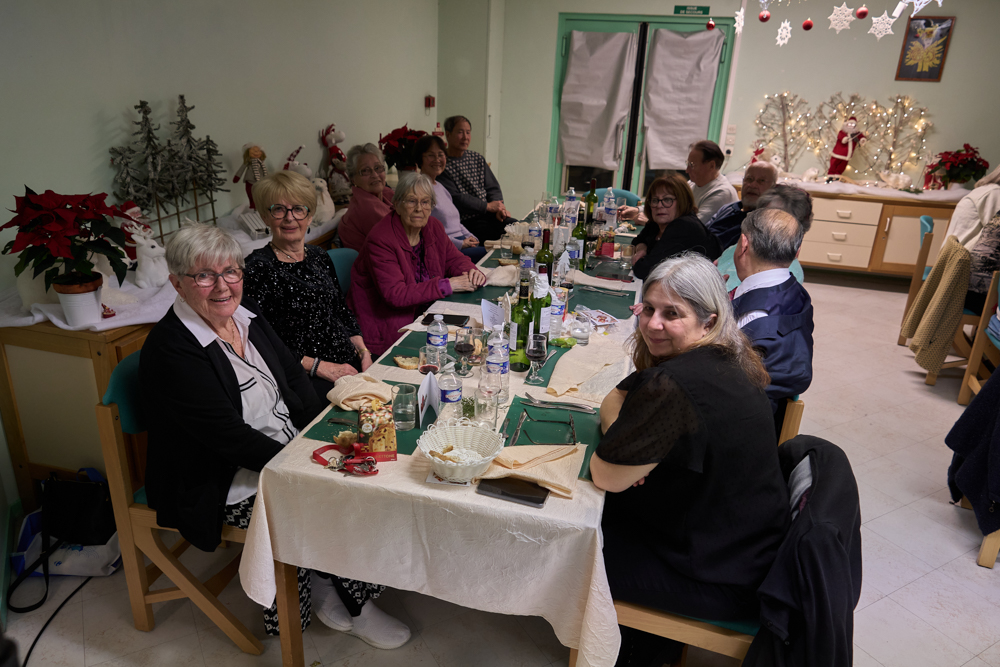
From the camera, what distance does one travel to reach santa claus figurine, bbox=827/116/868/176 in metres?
5.91

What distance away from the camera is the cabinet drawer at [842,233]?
5.81 m

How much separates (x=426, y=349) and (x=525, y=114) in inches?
215

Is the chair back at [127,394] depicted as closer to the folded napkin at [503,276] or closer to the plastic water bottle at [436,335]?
the plastic water bottle at [436,335]

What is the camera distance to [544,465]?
151 cm

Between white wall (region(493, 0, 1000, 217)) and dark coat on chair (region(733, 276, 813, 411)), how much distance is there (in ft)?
15.9

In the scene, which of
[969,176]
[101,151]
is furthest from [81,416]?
[969,176]

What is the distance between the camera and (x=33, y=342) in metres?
2.26

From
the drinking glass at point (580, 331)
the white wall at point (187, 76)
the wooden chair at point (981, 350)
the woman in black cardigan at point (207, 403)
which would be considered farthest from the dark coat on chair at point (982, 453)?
the white wall at point (187, 76)

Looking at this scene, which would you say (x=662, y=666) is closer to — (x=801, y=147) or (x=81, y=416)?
(x=81, y=416)

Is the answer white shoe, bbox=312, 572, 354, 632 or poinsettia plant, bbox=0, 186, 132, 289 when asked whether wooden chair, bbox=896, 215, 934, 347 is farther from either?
poinsettia plant, bbox=0, 186, 132, 289

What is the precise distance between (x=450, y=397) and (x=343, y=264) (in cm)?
139

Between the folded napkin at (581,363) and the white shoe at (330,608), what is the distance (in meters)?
0.93

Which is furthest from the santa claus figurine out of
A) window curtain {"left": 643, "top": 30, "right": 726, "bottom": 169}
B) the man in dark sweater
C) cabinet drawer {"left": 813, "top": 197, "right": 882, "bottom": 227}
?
the man in dark sweater

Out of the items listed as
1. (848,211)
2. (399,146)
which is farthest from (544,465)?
(848,211)
